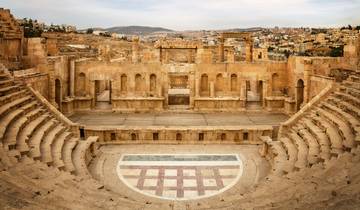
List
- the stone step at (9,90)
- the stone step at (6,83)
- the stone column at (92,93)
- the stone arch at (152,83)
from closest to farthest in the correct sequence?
the stone step at (9,90), the stone step at (6,83), the stone column at (92,93), the stone arch at (152,83)

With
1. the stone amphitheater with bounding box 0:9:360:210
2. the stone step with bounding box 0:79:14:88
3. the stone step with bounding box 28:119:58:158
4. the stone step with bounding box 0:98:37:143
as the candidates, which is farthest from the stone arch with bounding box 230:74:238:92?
the stone step with bounding box 0:79:14:88

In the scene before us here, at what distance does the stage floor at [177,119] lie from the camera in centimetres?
2123

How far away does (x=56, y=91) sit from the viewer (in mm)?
23391

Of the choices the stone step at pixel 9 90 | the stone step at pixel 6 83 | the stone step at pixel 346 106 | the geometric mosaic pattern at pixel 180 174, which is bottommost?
the geometric mosaic pattern at pixel 180 174

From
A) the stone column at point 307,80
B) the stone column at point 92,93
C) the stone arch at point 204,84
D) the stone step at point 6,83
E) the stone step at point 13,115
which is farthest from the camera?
the stone arch at point 204,84

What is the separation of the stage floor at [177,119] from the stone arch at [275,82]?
7.56 ft

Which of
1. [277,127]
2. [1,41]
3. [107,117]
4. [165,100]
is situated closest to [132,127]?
[107,117]

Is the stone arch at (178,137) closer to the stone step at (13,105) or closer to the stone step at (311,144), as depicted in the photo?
the stone step at (311,144)

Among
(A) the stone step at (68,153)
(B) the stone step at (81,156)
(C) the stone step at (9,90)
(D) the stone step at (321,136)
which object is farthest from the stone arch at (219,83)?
(C) the stone step at (9,90)

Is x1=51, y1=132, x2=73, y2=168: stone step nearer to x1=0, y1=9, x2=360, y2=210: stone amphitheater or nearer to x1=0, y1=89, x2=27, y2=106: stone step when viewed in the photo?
x1=0, y1=9, x2=360, y2=210: stone amphitheater

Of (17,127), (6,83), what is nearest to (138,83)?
(6,83)

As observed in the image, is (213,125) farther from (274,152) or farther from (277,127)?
(274,152)

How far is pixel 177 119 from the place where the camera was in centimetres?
2233

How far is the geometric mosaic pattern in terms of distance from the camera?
45.4ft
